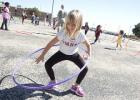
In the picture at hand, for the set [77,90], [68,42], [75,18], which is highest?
[75,18]

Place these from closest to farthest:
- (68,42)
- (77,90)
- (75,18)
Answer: (75,18), (68,42), (77,90)

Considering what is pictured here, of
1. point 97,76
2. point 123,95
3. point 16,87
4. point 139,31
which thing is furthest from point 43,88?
point 139,31

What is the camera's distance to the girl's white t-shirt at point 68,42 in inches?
254

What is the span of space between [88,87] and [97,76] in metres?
1.56

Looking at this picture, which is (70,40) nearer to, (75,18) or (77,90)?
(75,18)

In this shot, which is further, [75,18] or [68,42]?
[68,42]

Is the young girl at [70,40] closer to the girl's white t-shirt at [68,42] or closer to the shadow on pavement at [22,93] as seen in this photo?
the girl's white t-shirt at [68,42]

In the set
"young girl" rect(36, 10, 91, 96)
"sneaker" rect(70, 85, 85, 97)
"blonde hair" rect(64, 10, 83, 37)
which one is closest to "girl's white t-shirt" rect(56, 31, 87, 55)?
"young girl" rect(36, 10, 91, 96)

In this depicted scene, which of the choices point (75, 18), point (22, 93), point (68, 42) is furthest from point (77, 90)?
point (75, 18)

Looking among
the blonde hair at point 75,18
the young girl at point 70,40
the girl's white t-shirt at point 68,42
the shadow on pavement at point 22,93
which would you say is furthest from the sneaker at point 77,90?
the blonde hair at point 75,18

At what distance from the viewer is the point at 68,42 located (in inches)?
254

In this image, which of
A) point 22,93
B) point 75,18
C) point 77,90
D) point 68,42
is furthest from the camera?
point 77,90

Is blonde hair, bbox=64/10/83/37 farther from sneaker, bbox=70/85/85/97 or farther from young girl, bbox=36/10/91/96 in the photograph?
sneaker, bbox=70/85/85/97

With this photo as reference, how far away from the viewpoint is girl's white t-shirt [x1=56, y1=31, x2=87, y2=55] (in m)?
6.45
